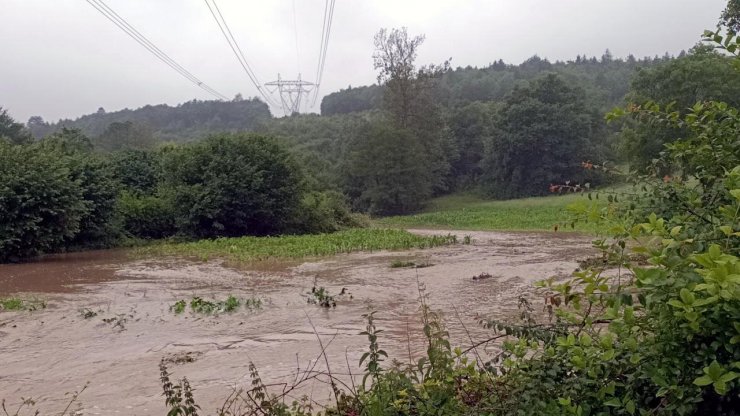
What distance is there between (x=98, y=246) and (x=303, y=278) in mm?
13419

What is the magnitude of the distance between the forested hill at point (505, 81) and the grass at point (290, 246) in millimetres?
58570

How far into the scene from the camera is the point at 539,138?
6044 cm

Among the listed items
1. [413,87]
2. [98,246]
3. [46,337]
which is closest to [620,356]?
[46,337]

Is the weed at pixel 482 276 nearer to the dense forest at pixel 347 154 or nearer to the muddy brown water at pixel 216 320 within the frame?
the muddy brown water at pixel 216 320

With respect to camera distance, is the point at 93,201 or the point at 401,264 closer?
the point at 401,264

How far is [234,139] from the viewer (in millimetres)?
29312

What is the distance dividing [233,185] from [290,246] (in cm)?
702

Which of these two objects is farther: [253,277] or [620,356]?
[253,277]

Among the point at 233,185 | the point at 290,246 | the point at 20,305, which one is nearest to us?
the point at 20,305

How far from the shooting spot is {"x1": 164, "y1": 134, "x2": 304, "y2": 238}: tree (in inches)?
1096

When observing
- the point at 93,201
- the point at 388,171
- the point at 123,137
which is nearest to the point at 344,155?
the point at 388,171

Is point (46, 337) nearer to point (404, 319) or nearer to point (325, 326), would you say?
point (325, 326)

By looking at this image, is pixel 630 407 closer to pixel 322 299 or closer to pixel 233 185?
pixel 322 299

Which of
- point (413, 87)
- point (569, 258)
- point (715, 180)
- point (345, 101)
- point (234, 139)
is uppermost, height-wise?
point (345, 101)
